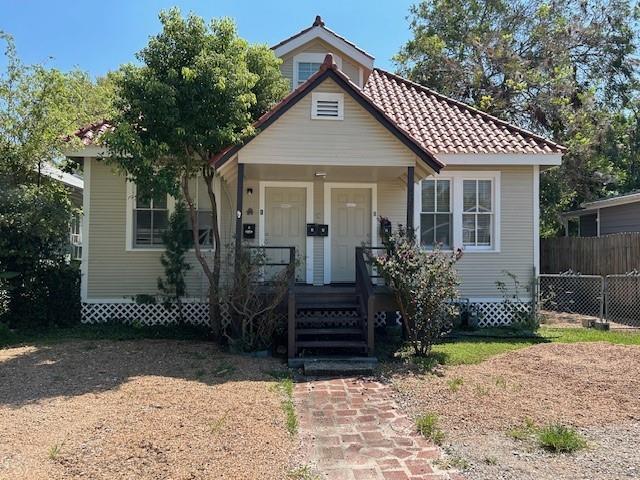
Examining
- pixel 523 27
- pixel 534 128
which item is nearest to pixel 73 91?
pixel 534 128

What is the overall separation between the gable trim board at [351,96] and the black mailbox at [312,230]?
291cm

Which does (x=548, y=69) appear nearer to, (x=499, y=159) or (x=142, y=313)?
(x=499, y=159)

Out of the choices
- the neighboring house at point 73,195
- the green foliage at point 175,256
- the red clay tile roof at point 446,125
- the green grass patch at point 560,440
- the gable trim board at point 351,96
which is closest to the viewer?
the green grass patch at point 560,440

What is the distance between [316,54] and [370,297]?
702 cm

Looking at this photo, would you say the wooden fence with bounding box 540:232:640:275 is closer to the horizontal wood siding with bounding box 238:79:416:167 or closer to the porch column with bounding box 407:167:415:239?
the porch column with bounding box 407:167:415:239

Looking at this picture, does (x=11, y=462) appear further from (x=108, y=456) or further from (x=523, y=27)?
(x=523, y=27)

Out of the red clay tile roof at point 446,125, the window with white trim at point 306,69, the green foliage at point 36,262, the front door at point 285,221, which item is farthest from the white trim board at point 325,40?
the green foliage at point 36,262

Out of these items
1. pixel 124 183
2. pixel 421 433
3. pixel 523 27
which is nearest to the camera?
pixel 421 433

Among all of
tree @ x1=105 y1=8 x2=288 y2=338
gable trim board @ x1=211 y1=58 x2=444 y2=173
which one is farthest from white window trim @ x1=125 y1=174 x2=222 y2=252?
gable trim board @ x1=211 y1=58 x2=444 y2=173

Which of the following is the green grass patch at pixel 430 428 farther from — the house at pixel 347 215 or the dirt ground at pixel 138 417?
the house at pixel 347 215

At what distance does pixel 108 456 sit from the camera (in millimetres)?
4250

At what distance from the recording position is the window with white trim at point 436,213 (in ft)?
36.5

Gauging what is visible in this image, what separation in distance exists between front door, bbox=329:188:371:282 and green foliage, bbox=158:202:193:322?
316cm

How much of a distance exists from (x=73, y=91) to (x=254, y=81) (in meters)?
5.42
